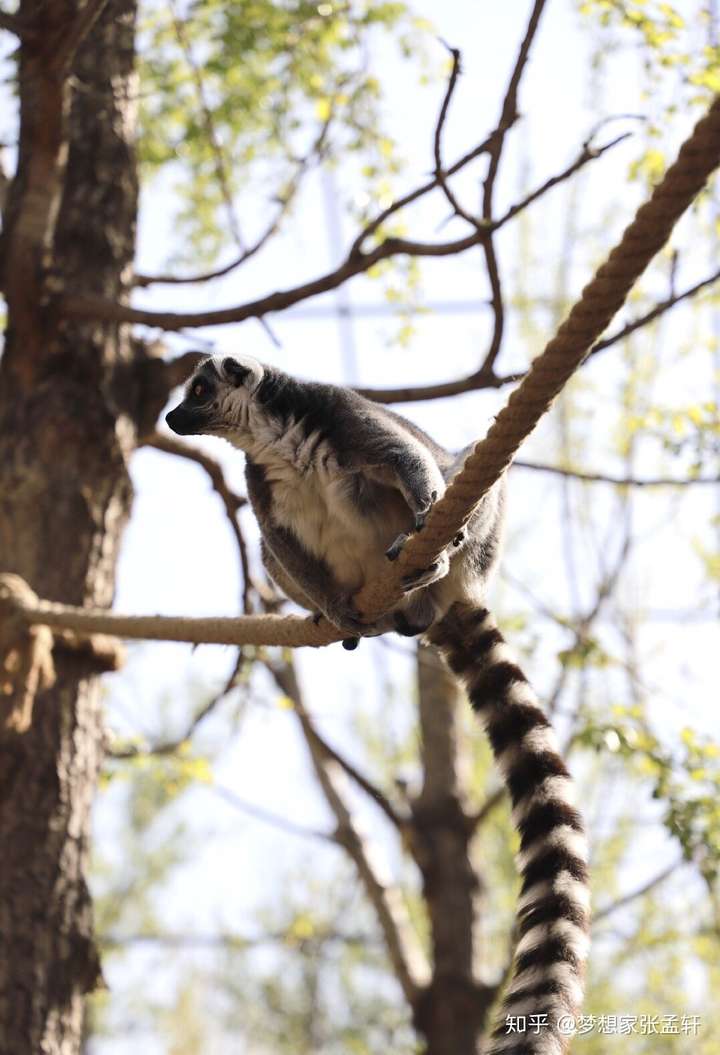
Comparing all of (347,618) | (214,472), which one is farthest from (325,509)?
(214,472)

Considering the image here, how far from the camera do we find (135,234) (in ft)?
22.9

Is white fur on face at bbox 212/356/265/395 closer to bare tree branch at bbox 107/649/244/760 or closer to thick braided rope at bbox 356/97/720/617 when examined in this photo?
thick braided rope at bbox 356/97/720/617

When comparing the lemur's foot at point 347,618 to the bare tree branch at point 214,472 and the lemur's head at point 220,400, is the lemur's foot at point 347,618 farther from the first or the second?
the bare tree branch at point 214,472

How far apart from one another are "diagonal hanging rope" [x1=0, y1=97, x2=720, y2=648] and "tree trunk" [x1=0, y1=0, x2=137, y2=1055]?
0.62 meters

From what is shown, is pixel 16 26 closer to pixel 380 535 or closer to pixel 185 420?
pixel 185 420

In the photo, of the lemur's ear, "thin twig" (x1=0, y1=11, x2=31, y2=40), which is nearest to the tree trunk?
"thin twig" (x1=0, y1=11, x2=31, y2=40)

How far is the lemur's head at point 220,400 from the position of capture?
507 cm

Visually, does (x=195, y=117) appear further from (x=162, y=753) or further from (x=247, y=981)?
(x=247, y=981)

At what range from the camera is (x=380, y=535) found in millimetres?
4648

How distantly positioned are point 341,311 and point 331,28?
7.53 ft

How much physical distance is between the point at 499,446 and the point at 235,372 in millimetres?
2092

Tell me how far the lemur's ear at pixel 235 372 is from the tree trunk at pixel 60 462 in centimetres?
134

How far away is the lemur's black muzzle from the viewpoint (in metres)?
5.11

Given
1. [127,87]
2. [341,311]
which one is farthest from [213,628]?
[127,87]
